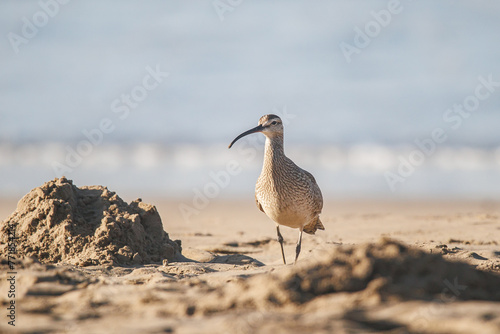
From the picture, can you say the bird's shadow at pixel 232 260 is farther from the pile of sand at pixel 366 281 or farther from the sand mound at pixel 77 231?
the pile of sand at pixel 366 281

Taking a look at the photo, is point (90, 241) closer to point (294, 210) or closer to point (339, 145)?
point (294, 210)

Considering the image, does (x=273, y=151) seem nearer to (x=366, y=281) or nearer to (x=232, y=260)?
(x=232, y=260)

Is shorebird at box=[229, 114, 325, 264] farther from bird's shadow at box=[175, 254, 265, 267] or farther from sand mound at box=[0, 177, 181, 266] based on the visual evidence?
sand mound at box=[0, 177, 181, 266]

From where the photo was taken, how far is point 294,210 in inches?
278

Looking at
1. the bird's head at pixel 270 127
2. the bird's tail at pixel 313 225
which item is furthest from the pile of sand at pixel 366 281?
the bird's tail at pixel 313 225

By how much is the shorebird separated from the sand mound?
1415 mm

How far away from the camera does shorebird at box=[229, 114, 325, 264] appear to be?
7027mm

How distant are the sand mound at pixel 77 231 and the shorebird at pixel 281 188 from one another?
1.42 m

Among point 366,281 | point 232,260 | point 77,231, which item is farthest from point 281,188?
point 366,281

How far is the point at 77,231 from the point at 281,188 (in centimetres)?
254

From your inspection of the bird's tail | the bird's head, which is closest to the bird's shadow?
the bird's tail

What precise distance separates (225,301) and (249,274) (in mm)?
1865

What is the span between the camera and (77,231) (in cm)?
614

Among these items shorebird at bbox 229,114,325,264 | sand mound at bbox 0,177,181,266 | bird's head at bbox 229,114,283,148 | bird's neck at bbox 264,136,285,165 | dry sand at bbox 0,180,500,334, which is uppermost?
bird's head at bbox 229,114,283,148
